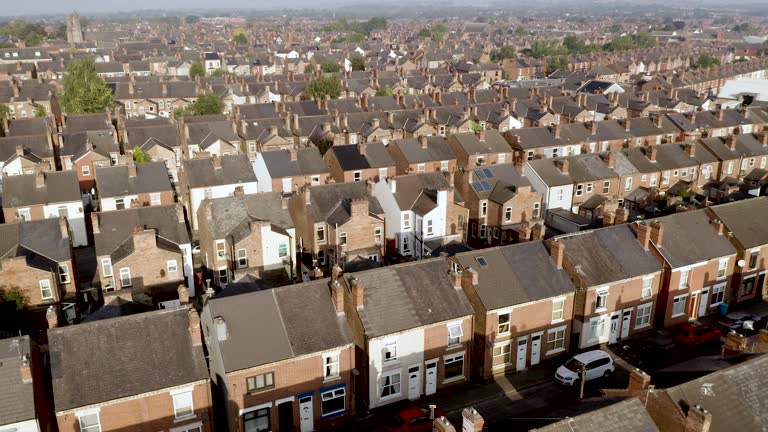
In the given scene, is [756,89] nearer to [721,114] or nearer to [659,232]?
[721,114]

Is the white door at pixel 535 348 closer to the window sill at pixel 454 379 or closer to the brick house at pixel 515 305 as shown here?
the brick house at pixel 515 305

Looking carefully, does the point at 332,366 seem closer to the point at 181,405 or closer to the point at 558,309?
the point at 181,405

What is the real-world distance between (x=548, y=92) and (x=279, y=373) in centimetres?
9645

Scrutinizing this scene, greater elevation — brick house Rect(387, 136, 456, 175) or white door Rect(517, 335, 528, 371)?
brick house Rect(387, 136, 456, 175)

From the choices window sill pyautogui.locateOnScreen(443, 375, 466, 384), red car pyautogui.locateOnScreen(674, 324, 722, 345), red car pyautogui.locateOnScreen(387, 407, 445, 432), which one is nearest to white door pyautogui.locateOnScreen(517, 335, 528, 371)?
window sill pyautogui.locateOnScreen(443, 375, 466, 384)

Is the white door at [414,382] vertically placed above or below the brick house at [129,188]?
below

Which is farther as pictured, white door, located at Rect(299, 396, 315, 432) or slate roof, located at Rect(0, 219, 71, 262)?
slate roof, located at Rect(0, 219, 71, 262)

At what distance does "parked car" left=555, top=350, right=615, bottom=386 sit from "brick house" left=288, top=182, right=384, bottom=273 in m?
16.6

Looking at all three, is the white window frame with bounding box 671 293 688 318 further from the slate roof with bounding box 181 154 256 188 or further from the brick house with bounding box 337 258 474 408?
the slate roof with bounding box 181 154 256 188

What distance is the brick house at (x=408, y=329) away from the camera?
30.7 metres

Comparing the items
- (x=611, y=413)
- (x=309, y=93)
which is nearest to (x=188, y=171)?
(x=611, y=413)

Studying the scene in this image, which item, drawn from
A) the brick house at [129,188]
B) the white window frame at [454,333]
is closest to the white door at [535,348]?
the white window frame at [454,333]

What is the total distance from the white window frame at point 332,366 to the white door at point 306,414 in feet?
4.27

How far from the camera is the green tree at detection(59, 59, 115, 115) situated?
9225 centimetres
